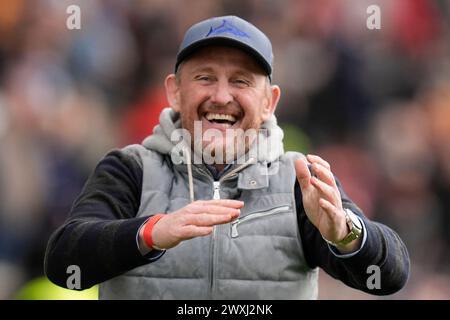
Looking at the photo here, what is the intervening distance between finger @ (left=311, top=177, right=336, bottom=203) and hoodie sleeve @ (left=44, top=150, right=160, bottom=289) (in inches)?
16.2

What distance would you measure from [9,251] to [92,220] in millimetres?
2329

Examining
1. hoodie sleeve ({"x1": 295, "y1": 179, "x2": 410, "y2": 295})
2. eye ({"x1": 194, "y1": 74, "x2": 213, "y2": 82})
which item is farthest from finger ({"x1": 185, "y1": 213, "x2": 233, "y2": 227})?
eye ({"x1": 194, "y1": 74, "x2": 213, "y2": 82})

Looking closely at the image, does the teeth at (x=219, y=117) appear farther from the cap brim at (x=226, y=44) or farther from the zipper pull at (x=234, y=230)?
the zipper pull at (x=234, y=230)

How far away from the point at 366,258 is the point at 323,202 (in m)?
0.19

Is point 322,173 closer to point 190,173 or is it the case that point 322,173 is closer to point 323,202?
point 323,202

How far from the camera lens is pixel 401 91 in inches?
197

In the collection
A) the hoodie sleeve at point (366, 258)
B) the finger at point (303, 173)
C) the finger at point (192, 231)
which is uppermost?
the finger at point (303, 173)

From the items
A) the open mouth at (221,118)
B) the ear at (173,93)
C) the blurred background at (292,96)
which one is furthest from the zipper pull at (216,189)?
the blurred background at (292,96)

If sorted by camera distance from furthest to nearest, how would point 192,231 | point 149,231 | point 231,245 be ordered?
point 231,245
point 149,231
point 192,231

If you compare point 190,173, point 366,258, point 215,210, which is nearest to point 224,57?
point 190,173

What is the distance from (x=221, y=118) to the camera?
2.26 meters

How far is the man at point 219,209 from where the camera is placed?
1970 millimetres

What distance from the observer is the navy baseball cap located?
223 centimetres
